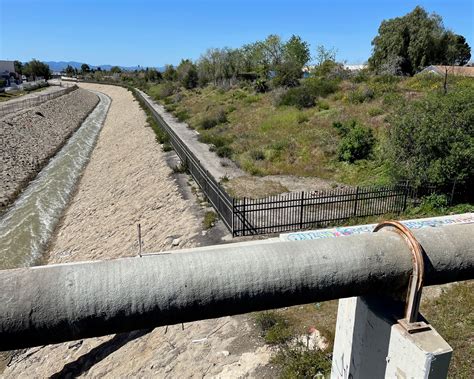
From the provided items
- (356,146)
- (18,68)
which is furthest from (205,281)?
(18,68)

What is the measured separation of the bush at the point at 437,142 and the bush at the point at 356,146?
5499 millimetres

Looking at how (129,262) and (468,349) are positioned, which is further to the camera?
(468,349)

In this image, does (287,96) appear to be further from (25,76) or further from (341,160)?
(25,76)

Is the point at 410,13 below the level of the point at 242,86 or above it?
above

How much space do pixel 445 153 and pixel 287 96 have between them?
23.6 m

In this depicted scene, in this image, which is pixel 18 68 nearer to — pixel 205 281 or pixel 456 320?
pixel 456 320

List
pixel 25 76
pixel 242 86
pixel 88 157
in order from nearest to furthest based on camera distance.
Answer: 1. pixel 88 157
2. pixel 242 86
3. pixel 25 76

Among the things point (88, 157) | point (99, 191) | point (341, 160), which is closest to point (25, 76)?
point (88, 157)

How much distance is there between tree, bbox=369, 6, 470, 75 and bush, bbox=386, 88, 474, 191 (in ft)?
145

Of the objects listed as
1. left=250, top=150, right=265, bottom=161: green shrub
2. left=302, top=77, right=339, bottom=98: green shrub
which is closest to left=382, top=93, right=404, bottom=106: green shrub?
left=302, top=77, right=339, bottom=98: green shrub

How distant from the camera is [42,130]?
143ft

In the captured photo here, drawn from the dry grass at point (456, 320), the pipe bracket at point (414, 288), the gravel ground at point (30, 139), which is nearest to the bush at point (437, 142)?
the dry grass at point (456, 320)

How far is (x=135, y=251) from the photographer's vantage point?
1449 cm

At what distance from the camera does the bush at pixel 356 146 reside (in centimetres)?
2116
